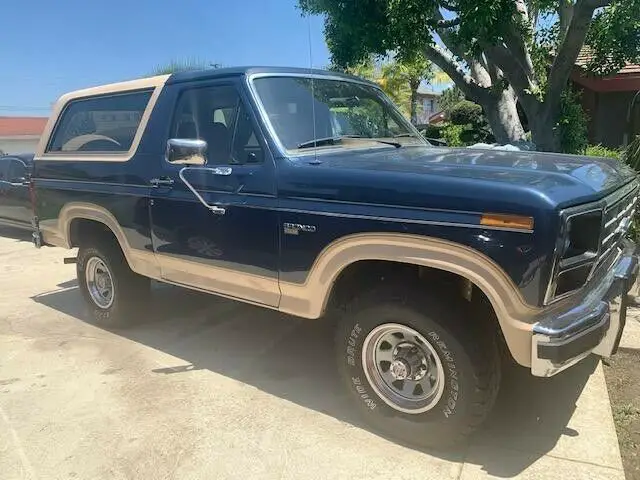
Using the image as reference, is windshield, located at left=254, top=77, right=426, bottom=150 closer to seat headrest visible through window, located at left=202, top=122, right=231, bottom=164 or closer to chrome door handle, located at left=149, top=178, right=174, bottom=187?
seat headrest visible through window, located at left=202, top=122, right=231, bottom=164

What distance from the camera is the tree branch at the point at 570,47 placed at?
790 centimetres

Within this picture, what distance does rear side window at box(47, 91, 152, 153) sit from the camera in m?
4.83

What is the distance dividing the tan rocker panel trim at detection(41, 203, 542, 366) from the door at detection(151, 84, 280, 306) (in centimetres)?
1

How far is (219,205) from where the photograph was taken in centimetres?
392

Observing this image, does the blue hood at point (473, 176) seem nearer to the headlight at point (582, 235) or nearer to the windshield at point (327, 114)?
the headlight at point (582, 235)

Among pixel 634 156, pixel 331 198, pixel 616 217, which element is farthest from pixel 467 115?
pixel 331 198

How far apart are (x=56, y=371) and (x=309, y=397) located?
2.06 metres

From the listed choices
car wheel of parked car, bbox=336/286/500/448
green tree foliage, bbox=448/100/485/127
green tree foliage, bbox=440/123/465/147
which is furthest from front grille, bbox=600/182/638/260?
green tree foliage, bbox=448/100/485/127

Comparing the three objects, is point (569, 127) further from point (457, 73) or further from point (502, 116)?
point (457, 73)

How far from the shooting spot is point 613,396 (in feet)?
12.9

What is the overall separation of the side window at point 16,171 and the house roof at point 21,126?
27303 mm

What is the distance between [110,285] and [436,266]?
140 inches

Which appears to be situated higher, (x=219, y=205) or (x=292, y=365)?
(x=219, y=205)

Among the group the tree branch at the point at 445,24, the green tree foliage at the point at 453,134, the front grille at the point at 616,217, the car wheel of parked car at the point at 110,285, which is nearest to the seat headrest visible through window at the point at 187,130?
the car wheel of parked car at the point at 110,285
